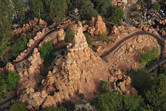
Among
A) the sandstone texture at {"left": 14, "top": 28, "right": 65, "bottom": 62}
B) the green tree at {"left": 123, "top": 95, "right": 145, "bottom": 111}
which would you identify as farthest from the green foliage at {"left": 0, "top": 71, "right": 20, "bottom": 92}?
the green tree at {"left": 123, "top": 95, "right": 145, "bottom": 111}

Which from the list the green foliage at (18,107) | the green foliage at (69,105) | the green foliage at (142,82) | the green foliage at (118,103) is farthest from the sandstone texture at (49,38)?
the green foliage at (118,103)

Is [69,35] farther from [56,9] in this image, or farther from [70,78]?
[70,78]

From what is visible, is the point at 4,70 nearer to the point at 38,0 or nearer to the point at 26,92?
the point at 26,92

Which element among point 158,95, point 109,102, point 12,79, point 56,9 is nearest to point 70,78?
point 109,102

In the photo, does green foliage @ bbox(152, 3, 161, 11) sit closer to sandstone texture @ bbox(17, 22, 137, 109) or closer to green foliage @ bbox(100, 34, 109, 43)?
green foliage @ bbox(100, 34, 109, 43)

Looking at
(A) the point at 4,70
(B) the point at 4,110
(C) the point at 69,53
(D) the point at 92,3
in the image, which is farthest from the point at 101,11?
(B) the point at 4,110
